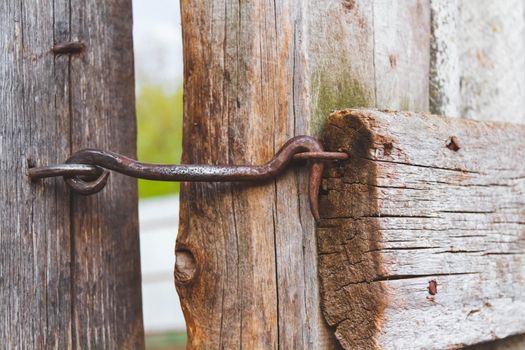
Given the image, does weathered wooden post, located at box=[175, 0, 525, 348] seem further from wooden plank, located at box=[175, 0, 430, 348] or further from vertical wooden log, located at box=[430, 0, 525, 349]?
vertical wooden log, located at box=[430, 0, 525, 349]

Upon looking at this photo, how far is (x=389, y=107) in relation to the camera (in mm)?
1570

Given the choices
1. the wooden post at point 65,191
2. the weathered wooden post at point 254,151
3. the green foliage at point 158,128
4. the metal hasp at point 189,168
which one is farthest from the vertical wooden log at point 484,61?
the green foliage at point 158,128

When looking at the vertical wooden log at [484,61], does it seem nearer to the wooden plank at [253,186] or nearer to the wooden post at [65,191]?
the wooden plank at [253,186]

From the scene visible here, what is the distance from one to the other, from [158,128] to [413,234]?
12.8 m

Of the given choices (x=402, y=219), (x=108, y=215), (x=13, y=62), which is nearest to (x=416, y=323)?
(x=402, y=219)

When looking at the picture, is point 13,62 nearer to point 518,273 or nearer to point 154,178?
point 154,178

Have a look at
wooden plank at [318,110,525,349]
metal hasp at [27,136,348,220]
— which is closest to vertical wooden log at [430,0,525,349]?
wooden plank at [318,110,525,349]

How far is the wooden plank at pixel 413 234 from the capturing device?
1372 mm

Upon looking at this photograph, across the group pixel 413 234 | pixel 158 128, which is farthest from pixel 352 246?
pixel 158 128

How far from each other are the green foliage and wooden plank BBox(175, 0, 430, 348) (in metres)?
11.7

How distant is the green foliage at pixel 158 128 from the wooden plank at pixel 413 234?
11651mm

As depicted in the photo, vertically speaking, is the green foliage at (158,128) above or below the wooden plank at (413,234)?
above

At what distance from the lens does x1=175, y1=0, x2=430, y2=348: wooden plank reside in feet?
4.64

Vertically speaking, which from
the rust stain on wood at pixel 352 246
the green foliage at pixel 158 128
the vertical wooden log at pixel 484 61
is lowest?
the rust stain on wood at pixel 352 246
